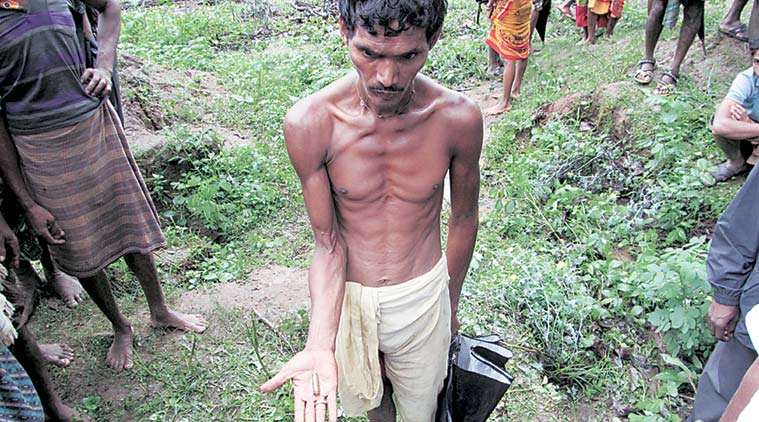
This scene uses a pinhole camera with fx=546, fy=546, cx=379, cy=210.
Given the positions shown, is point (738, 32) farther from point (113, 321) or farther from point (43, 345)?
point (43, 345)

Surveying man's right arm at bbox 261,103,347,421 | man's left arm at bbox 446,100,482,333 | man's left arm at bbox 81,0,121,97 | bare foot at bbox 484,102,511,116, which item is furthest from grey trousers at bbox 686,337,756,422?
bare foot at bbox 484,102,511,116

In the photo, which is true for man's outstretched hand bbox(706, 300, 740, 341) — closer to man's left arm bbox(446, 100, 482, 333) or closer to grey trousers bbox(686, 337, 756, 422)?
grey trousers bbox(686, 337, 756, 422)

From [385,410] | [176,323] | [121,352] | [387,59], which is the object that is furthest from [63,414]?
[387,59]


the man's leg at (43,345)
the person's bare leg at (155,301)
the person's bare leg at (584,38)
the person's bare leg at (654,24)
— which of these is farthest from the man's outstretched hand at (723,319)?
the person's bare leg at (584,38)

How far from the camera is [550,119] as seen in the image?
4.80 metres

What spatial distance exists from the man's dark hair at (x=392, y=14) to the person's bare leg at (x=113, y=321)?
Result: 1883 millimetres

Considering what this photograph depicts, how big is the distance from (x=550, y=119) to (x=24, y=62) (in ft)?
12.9

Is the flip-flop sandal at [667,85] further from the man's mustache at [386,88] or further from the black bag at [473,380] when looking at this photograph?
the man's mustache at [386,88]

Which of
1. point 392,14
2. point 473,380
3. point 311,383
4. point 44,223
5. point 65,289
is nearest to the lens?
point 392,14

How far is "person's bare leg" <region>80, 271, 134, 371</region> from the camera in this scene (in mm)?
2564

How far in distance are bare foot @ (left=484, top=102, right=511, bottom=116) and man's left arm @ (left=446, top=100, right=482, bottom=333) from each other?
3.81 metres

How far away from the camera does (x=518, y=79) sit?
18.3ft

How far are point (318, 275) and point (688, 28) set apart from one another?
426cm

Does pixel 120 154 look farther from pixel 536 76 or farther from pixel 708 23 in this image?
pixel 708 23
